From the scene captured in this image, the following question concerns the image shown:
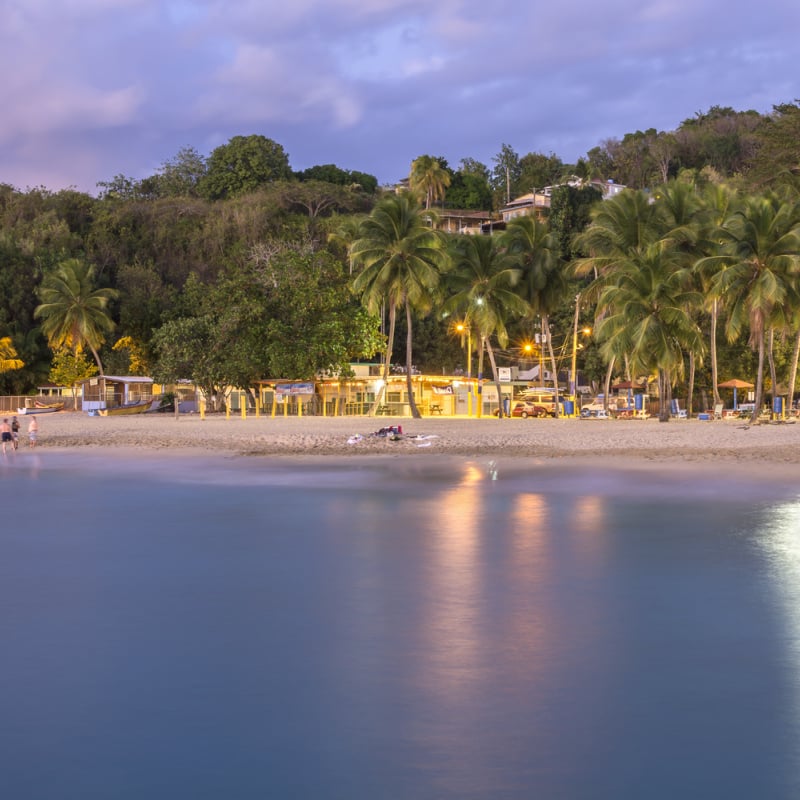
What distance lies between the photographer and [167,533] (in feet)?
55.8

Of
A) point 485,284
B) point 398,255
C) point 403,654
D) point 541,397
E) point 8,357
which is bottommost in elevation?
point 403,654

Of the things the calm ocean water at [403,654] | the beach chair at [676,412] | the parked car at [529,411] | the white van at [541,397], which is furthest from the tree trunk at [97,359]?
the calm ocean water at [403,654]

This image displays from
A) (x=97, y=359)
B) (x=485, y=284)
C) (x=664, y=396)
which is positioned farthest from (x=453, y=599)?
(x=97, y=359)

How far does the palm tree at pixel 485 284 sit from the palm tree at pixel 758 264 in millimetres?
13188

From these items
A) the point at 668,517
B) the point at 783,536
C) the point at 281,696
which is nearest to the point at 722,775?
the point at 281,696

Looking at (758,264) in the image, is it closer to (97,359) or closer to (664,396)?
(664,396)

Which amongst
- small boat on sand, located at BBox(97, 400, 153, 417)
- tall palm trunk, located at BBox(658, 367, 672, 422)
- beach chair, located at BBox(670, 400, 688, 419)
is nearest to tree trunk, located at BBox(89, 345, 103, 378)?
small boat on sand, located at BBox(97, 400, 153, 417)

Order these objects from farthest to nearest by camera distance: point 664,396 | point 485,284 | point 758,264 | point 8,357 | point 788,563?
1. point 8,357
2. point 485,284
3. point 664,396
4. point 758,264
5. point 788,563

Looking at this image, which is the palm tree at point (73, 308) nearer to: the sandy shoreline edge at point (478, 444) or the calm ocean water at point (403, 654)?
the sandy shoreline edge at point (478, 444)

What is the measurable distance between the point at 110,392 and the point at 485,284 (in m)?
23.6

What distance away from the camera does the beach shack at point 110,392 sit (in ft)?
192

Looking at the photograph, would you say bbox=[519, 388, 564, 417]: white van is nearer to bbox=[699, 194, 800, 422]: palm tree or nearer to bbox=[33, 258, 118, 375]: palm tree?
bbox=[699, 194, 800, 422]: palm tree

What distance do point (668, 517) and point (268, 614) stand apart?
933 cm

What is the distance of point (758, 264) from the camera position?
40.1 meters
